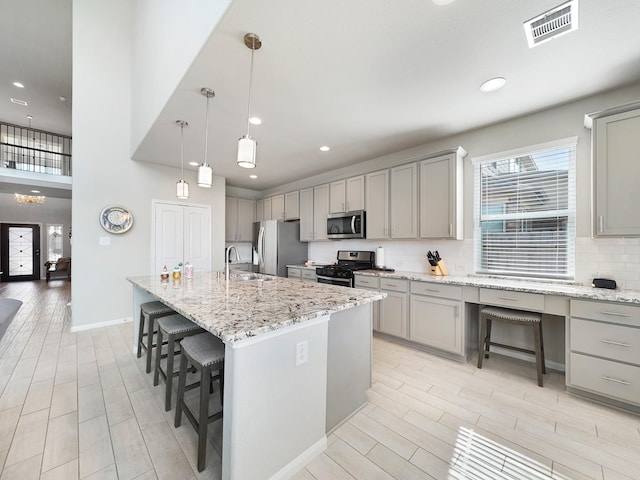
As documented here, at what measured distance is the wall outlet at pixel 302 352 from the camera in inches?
55.6

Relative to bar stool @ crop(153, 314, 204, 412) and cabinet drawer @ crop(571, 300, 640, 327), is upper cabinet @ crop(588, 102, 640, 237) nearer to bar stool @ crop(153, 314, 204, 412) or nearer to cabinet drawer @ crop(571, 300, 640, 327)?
cabinet drawer @ crop(571, 300, 640, 327)

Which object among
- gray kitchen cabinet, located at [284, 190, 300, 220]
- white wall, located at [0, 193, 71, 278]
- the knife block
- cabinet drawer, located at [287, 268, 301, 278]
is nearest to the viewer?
the knife block

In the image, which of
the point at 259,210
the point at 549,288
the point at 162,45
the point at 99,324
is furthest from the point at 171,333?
the point at 259,210

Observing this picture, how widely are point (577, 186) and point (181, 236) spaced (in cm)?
554

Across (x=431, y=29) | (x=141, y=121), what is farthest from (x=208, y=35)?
(x=141, y=121)

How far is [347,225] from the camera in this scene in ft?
13.8

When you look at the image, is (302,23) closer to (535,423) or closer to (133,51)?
(535,423)

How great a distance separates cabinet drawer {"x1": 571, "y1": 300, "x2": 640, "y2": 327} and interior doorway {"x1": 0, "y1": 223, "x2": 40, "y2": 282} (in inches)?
557

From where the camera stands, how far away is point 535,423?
1.85m

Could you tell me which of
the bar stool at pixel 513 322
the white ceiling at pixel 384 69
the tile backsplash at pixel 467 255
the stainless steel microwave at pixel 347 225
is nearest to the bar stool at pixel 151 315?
the white ceiling at pixel 384 69

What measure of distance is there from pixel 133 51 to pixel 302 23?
4.11m

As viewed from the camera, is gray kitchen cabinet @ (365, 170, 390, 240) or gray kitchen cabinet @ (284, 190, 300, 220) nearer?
gray kitchen cabinet @ (365, 170, 390, 240)

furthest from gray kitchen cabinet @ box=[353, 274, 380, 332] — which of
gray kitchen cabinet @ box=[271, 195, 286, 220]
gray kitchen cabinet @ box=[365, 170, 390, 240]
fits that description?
gray kitchen cabinet @ box=[271, 195, 286, 220]

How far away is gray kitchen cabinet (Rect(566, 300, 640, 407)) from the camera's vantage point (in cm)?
190
